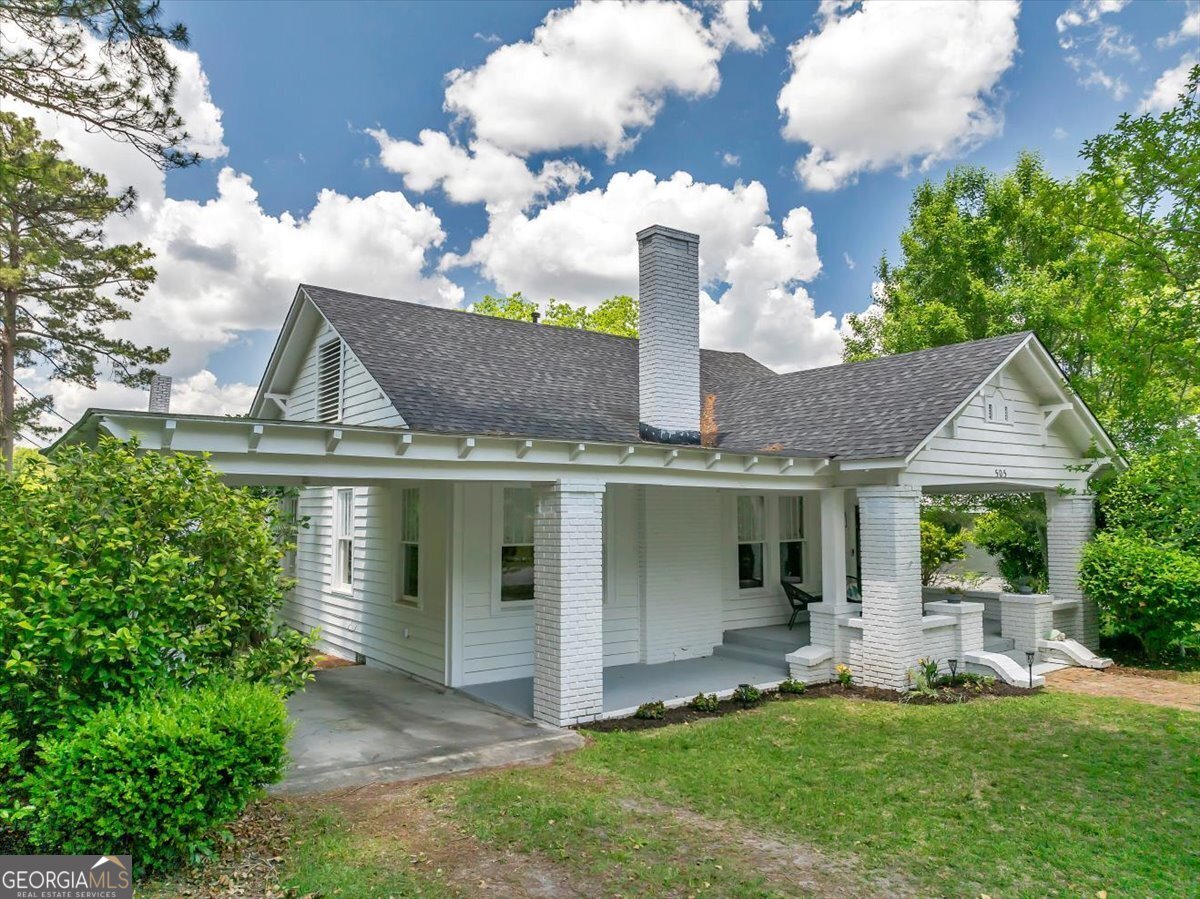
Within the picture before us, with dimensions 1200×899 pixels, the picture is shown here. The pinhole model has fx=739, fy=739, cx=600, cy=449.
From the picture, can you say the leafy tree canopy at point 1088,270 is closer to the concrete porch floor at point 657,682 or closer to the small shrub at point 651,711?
the concrete porch floor at point 657,682

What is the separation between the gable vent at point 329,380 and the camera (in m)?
12.8

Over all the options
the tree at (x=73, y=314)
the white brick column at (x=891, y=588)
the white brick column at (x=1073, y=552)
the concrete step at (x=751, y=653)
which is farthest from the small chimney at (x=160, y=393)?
the white brick column at (x=1073, y=552)

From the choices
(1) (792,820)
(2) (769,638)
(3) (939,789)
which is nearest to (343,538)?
(2) (769,638)

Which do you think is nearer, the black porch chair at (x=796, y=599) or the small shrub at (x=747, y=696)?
the small shrub at (x=747, y=696)

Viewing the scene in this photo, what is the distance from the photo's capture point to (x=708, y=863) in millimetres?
4941

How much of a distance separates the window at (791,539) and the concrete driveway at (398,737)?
696 centimetres

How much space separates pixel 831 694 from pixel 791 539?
4468 millimetres

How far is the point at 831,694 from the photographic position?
9.99 m

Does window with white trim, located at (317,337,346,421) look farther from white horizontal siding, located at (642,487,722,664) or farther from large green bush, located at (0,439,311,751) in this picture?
large green bush, located at (0,439,311,751)

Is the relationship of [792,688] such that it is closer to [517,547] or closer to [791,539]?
[517,547]

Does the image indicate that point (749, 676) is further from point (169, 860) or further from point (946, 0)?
point (946, 0)

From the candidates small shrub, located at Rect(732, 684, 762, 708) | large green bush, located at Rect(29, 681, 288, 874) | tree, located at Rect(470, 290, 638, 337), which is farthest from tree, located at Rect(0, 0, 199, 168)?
tree, located at Rect(470, 290, 638, 337)

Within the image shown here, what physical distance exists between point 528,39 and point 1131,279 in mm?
12214

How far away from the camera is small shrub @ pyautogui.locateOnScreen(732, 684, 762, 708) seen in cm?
944
